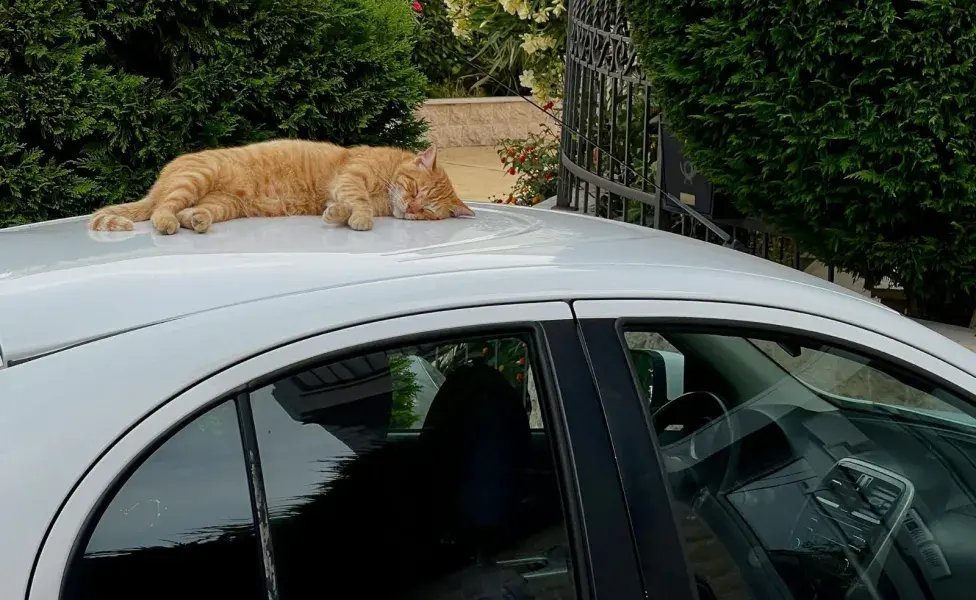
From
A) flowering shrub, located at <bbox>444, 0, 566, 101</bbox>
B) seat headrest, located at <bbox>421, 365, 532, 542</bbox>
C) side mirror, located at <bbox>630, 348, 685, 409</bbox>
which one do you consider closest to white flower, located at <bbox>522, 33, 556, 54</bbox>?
flowering shrub, located at <bbox>444, 0, 566, 101</bbox>

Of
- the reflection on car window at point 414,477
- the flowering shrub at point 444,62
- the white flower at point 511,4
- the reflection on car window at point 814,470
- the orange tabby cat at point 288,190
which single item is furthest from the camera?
the flowering shrub at point 444,62

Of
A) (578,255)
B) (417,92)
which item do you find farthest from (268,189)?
(417,92)

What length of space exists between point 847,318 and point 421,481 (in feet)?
2.85

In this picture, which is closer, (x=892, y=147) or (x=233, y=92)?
(x=892, y=147)

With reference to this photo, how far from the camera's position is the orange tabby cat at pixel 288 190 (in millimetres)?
2432

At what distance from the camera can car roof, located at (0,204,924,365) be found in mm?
1638

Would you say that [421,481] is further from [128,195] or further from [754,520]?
[128,195]

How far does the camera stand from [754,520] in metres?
1.97

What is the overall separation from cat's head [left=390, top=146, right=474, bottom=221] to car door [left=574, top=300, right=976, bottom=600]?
875mm

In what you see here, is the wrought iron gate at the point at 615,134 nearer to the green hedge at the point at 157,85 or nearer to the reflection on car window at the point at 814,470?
the green hedge at the point at 157,85

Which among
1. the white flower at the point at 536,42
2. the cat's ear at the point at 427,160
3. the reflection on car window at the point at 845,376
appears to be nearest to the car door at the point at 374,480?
the reflection on car window at the point at 845,376

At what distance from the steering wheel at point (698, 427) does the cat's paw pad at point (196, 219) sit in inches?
42.0

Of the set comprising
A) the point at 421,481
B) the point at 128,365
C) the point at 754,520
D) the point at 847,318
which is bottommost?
the point at 754,520

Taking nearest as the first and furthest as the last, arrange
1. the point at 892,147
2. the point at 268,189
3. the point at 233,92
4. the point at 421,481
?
the point at 421,481 < the point at 268,189 < the point at 892,147 < the point at 233,92
